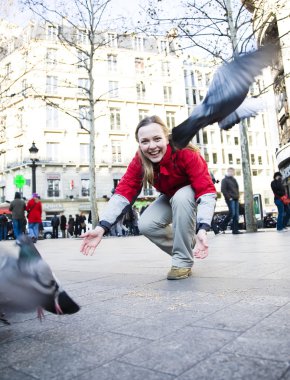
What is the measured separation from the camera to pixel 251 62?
5.82 ft

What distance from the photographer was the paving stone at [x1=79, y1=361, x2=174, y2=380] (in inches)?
45.0

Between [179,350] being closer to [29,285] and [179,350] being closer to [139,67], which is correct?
[29,285]

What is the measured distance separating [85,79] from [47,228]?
19.3 metres

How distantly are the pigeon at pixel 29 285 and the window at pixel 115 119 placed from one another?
40978 mm

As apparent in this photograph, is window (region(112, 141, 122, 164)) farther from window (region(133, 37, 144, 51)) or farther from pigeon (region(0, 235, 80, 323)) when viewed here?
pigeon (region(0, 235, 80, 323))

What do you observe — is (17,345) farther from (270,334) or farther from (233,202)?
(233,202)

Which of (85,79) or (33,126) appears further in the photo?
(85,79)

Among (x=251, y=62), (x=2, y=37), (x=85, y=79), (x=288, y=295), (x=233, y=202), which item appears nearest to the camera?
(x=251, y=62)

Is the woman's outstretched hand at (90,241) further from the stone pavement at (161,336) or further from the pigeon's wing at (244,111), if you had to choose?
the pigeon's wing at (244,111)

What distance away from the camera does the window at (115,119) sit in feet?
137

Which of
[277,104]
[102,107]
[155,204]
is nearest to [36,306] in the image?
[155,204]

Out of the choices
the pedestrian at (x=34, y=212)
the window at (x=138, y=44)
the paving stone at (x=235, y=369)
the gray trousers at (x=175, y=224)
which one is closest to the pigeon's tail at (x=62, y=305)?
the paving stone at (x=235, y=369)

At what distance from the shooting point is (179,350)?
4.47 feet

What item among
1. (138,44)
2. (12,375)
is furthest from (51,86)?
(12,375)
